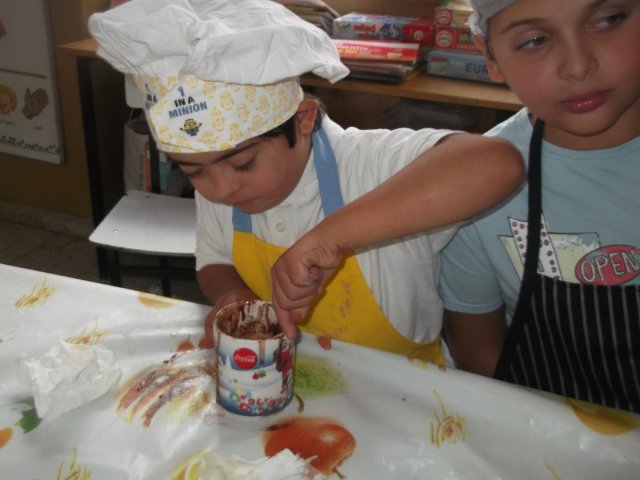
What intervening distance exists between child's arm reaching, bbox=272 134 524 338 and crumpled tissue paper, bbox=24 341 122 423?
22 centimetres

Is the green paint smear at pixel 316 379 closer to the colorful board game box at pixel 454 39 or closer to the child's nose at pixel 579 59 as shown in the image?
the child's nose at pixel 579 59

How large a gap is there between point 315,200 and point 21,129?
196 cm

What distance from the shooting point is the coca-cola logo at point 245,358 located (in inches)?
25.6

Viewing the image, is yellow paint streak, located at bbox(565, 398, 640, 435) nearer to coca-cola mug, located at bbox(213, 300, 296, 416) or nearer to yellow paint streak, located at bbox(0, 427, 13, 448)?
coca-cola mug, located at bbox(213, 300, 296, 416)

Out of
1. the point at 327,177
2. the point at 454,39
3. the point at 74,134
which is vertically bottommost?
the point at 74,134

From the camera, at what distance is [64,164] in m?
2.56

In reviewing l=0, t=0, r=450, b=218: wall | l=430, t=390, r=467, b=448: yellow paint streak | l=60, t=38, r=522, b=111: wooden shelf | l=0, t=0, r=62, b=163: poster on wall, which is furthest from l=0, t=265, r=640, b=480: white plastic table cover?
l=0, t=0, r=62, b=163: poster on wall

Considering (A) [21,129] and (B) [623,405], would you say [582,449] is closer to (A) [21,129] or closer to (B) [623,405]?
(B) [623,405]

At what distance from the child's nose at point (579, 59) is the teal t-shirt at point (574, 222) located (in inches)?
8.1

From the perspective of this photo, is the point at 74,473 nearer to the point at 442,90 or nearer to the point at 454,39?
the point at 442,90

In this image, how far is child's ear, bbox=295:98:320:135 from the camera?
884 millimetres

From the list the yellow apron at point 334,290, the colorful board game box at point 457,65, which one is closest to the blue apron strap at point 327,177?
the yellow apron at point 334,290

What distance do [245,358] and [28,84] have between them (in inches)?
83.9

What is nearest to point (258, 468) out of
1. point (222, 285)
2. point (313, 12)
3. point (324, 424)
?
point (324, 424)
